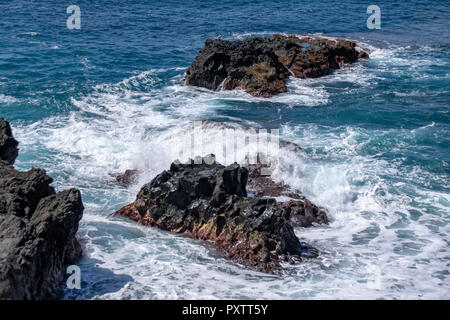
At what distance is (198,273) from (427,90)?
745 inches

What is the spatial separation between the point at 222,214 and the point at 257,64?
1470cm

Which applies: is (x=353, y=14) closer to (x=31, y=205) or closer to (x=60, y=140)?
(x=60, y=140)

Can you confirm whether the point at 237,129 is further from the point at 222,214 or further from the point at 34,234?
the point at 34,234

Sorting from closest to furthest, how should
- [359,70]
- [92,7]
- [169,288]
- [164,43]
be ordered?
[169,288] → [359,70] → [164,43] → [92,7]

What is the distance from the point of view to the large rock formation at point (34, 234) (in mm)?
8734

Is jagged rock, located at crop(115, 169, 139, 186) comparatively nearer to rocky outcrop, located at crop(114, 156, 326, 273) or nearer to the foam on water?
the foam on water

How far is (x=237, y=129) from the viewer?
1983 centimetres

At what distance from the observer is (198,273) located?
11.3m

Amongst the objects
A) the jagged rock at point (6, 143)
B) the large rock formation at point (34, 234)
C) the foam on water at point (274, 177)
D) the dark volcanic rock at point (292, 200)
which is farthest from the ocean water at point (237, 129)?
the jagged rock at point (6, 143)

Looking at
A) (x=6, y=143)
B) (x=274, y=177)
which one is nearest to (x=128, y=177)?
(x=6, y=143)

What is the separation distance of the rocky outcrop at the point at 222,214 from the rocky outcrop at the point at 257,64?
462 inches

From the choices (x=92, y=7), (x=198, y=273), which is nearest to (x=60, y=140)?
(x=198, y=273)

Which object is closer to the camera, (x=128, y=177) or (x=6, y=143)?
(x=6, y=143)

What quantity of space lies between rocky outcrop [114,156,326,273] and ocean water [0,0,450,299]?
369 mm
